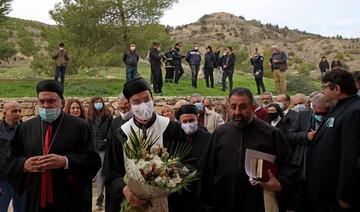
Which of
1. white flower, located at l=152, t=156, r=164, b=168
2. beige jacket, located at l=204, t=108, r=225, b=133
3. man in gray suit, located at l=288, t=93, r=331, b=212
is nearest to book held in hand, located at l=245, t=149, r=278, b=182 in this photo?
white flower, located at l=152, t=156, r=164, b=168

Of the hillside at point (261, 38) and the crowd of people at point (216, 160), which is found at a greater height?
the hillside at point (261, 38)

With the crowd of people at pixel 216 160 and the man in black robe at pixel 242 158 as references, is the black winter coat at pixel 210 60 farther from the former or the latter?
the man in black robe at pixel 242 158

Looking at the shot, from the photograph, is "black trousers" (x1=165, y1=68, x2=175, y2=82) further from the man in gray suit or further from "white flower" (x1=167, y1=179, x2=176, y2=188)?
"white flower" (x1=167, y1=179, x2=176, y2=188)

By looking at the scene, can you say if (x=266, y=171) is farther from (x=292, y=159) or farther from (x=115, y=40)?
(x=115, y=40)

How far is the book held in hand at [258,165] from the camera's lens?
165 inches

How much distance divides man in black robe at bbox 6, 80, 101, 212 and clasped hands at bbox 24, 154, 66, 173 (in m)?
0.02

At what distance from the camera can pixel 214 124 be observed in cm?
893

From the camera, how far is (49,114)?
16.2 feet

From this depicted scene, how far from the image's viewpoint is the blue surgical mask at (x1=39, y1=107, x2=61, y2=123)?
4922 mm

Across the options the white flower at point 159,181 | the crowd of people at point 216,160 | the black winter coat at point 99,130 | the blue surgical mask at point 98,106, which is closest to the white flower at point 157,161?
the white flower at point 159,181

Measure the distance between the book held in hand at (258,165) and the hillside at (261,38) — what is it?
58.4 metres

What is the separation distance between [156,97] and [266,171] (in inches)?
558

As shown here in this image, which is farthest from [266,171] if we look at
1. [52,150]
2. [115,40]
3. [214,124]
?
[115,40]

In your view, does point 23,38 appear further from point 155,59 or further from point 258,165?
point 258,165
